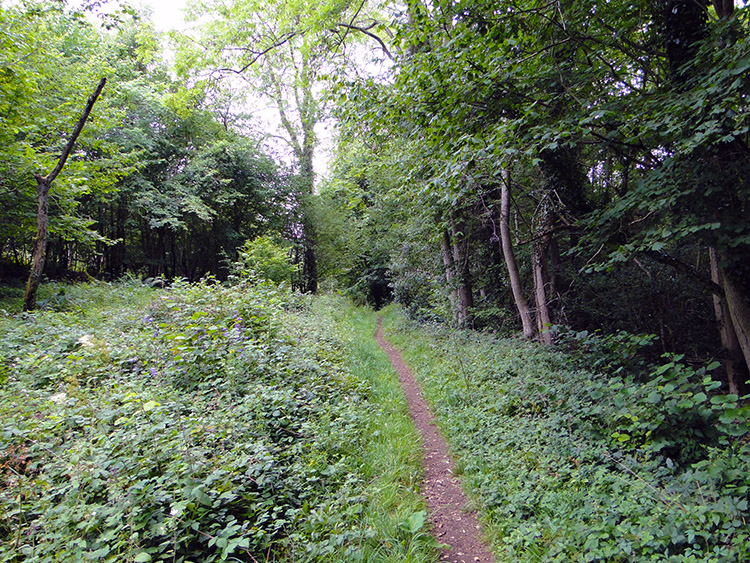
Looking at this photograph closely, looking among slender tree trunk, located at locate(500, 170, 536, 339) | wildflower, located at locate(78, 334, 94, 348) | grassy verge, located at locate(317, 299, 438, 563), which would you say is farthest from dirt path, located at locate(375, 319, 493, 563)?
wildflower, located at locate(78, 334, 94, 348)

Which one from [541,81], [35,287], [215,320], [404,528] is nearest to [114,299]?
[35,287]

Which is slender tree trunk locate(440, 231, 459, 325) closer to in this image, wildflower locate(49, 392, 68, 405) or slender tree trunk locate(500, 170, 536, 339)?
slender tree trunk locate(500, 170, 536, 339)

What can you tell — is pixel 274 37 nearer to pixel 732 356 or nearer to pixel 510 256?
pixel 510 256

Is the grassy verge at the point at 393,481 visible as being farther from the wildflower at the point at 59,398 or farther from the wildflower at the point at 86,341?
the wildflower at the point at 86,341

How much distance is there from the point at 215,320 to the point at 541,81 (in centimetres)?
671

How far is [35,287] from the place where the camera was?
8.48 metres

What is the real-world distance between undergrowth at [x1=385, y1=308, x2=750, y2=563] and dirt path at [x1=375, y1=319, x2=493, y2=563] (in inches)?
6.2

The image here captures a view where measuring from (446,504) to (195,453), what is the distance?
8.25ft

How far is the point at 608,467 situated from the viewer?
3168 millimetres

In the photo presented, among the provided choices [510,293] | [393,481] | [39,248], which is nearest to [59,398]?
[393,481]

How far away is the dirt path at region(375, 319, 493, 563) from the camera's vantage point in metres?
2.96

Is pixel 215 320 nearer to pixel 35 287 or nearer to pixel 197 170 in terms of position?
pixel 35 287

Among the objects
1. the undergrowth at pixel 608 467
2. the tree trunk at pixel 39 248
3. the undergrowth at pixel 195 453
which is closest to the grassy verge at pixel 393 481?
the undergrowth at pixel 195 453

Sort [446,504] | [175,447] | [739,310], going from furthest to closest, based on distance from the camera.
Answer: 1. [739,310]
2. [446,504]
3. [175,447]
